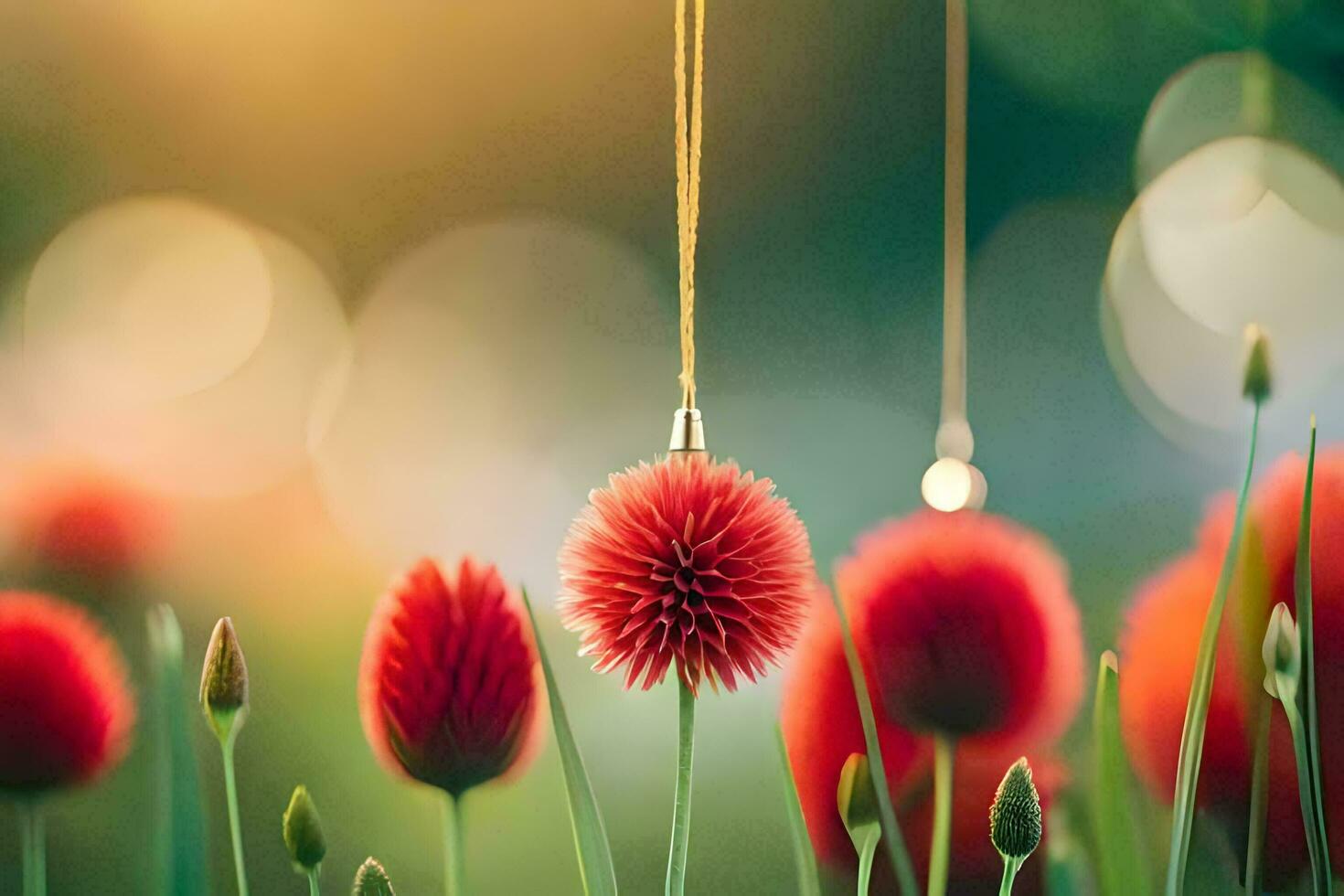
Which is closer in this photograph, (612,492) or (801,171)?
(612,492)

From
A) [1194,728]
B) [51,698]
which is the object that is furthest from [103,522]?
[1194,728]

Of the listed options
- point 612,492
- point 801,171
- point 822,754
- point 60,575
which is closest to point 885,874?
point 822,754

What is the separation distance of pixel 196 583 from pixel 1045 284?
0.65 metres

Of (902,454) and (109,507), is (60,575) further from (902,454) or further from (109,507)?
(902,454)

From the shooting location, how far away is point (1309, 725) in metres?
0.71

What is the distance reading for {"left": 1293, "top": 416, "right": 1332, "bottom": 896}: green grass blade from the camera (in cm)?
71

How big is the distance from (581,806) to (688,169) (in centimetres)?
46

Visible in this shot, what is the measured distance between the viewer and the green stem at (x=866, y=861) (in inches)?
27.8

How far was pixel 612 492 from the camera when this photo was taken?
2.04ft

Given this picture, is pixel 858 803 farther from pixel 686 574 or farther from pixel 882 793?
pixel 686 574

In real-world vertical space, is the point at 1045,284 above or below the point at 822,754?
above

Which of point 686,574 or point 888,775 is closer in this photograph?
point 686,574

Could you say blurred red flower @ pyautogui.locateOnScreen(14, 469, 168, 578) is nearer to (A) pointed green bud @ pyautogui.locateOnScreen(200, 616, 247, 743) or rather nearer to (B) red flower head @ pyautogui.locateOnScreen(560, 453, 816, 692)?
(A) pointed green bud @ pyautogui.locateOnScreen(200, 616, 247, 743)

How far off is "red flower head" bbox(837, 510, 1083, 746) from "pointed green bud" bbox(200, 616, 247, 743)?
425 millimetres
